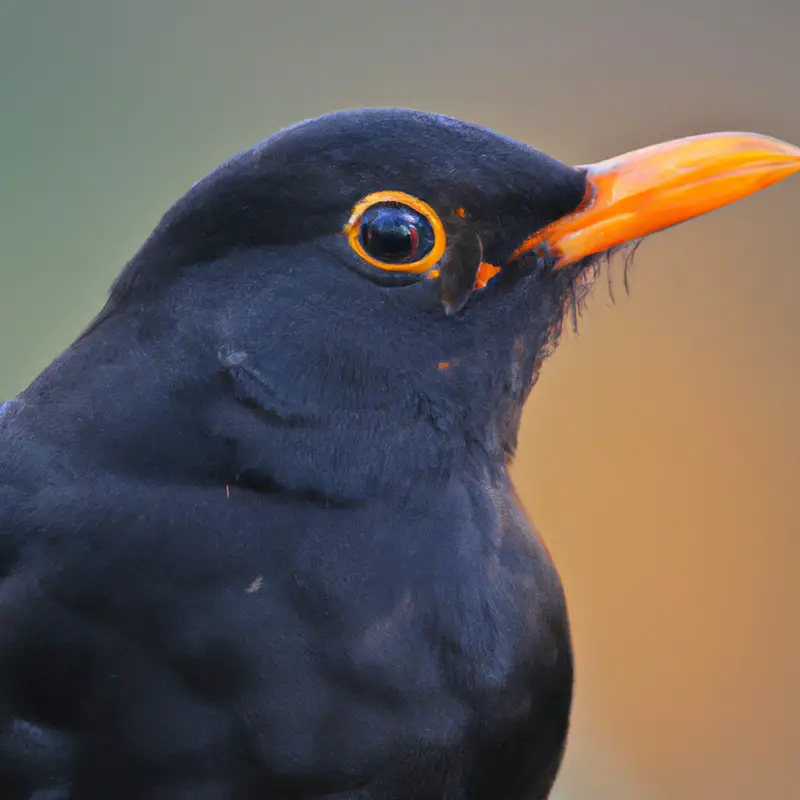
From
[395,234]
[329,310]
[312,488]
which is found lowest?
[312,488]

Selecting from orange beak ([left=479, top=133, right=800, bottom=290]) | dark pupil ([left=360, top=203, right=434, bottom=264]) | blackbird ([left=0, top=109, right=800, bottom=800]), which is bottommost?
blackbird ([left=0, top=109, right=800, bottom=800])

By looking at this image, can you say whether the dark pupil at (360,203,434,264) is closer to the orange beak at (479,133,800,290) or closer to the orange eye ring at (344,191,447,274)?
the orange eye ring at (344,191,447,274)

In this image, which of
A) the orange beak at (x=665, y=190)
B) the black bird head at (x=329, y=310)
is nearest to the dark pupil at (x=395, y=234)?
the black bird head at (x=329, y=310)

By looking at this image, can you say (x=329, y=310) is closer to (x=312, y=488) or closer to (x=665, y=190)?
(x=312, y=488)

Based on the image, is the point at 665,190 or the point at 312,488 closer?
the point at 312,488

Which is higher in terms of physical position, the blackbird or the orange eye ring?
the orange eye ring

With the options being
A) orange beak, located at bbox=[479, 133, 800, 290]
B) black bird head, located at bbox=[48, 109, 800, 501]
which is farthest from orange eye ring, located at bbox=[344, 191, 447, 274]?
orange beak, located at bbox=[479, 133, 800, 290]

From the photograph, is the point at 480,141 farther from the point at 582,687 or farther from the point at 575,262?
the point at 582,687

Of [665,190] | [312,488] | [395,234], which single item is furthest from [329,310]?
[665,190]
